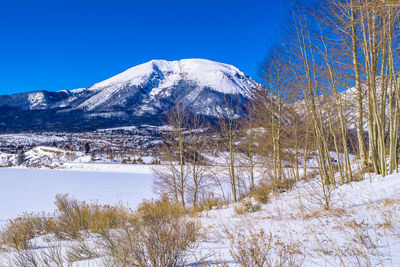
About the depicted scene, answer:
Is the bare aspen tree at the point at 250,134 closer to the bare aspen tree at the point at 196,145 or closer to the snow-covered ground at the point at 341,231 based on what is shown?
the bare aspen tree at the point at 196,145

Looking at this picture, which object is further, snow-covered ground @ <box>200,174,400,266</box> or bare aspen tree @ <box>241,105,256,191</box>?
bare aspen tree @ <box>241,105,256,191</box>

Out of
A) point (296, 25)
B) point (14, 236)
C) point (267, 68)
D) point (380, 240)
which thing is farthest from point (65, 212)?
point (267, 68)

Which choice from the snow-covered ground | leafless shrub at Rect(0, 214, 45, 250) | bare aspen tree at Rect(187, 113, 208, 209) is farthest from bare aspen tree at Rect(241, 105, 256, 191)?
leafless shrub at Rect(0, 214, 45, 250)

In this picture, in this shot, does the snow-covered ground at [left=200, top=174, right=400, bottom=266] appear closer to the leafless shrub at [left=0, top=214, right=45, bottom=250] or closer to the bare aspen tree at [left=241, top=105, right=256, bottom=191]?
the leafless shrub at [left=0, top=214, right=45, bottom=250]

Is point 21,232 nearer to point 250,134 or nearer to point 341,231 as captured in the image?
point 341,231

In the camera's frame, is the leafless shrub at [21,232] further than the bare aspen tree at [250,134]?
No

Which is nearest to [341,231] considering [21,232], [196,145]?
[21,232]

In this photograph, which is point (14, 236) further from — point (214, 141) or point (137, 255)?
point (214, 141)

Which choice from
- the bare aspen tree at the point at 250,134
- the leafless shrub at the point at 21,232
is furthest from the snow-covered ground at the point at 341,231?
the bare aspen tree at the point at 250,134

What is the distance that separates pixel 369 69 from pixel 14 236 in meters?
9.15

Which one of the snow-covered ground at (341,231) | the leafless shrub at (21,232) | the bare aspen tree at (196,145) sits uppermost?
the bare aspen tree at (196,145)

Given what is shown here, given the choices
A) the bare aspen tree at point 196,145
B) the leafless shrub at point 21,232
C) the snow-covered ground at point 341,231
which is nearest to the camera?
the snow-covered ground at point 341,231

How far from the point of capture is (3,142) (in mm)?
131750

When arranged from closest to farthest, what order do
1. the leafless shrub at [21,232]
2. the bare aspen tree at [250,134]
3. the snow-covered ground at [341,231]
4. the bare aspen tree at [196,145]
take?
the snow-covered ground at [341,231] < the leafless shrub at [21,232] < the bare aspen tree at [250,134] < the bare aspen tree at [196,145]
